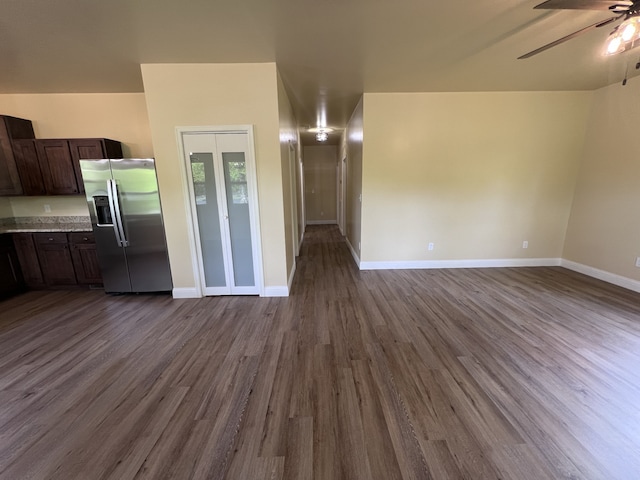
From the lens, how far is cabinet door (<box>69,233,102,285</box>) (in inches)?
138

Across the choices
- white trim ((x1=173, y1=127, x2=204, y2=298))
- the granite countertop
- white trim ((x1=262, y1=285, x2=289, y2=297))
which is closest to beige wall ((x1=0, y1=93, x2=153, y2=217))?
the granite countertop

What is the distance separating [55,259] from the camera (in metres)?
3.59

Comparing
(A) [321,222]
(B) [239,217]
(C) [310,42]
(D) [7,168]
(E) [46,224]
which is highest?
(C) [310,42]

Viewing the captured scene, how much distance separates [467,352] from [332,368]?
122 cm

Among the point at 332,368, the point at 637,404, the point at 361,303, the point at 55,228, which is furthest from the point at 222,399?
the point at 55,228

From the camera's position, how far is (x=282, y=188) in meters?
3.14

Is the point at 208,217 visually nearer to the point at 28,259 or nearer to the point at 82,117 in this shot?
the point at 82,117

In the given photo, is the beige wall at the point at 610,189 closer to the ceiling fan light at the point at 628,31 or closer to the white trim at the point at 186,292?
the ceiling fan light at the point at 628,31

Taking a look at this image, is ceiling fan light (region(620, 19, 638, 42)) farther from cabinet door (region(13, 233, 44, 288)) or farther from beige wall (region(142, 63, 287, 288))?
cabinet door (region(13, 233, 44, 288))

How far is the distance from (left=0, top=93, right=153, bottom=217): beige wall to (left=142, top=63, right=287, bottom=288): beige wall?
1.14 meters

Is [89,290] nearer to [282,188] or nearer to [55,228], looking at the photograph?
[55,228]

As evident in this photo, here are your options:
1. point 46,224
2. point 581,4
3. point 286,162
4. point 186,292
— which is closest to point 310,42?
point 286,162

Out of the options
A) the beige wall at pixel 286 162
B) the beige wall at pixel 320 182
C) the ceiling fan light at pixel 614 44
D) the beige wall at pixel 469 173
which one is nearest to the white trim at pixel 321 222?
the beige wall at pixel 320 182

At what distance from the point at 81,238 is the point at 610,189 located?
758cm
